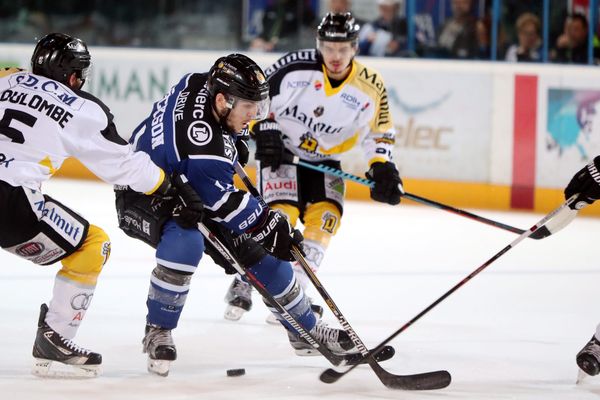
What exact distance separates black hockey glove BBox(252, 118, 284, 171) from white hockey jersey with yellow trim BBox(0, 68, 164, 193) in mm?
1028

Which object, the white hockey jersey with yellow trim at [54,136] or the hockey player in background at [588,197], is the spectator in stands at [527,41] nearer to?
the hockey player in background at [588,197]

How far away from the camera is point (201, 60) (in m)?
8.31

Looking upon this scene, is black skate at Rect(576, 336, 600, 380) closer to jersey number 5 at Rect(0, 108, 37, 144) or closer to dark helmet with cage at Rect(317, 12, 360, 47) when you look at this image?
dark helmet with cage at Rect(317, 12, 360, 47)

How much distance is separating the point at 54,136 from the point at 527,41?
5014 mm

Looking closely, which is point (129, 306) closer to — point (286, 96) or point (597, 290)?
point (286, 96)

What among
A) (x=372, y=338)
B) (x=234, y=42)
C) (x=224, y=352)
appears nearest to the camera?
(x=224, y=352)

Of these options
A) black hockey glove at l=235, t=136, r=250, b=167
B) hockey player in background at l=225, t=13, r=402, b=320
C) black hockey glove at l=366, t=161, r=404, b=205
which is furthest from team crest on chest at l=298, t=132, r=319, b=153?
black hockey glove at l=235, t=136, r=250, b=167

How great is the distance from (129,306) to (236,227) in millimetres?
1307

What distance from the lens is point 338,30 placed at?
15.2 feet

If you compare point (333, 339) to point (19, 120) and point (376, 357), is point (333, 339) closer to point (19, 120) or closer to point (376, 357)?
point (376, 357)

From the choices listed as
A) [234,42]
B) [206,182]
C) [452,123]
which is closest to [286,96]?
[206,182]

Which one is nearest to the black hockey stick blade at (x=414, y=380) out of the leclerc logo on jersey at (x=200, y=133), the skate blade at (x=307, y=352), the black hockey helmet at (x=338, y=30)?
the skate blade at (x=307, y=352)

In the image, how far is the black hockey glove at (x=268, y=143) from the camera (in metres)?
4.58

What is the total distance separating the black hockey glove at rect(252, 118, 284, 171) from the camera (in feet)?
15.0
